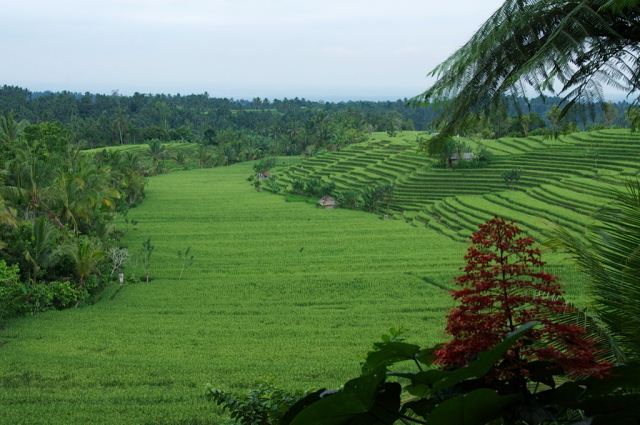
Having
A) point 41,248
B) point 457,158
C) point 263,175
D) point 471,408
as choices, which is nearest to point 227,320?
point 41,248

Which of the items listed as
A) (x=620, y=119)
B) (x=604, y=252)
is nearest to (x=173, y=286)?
(x=604, y=252)

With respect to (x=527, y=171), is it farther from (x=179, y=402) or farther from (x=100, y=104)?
(x=100, y=104)

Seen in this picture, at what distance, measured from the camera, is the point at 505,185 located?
31031 millimetres

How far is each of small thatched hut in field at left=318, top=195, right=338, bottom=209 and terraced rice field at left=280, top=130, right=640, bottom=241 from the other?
2.99m

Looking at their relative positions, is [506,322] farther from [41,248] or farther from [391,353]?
[41,248]

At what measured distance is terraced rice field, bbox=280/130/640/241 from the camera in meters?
24.5

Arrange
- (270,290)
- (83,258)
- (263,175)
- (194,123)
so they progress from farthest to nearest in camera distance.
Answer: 1. (194,123)
2. (263,175)
3. (270,290)
4. (83,258)

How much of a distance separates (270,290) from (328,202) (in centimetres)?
1621

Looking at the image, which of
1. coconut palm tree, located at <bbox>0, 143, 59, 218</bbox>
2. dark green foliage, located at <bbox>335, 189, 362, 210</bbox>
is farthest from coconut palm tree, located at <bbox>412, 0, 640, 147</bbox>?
dark green foliage, located at <bbox>335, 189, 362, 210</bbox>

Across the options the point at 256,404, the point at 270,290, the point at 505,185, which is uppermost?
the point at 256,404

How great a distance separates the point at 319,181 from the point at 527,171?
40.3ft

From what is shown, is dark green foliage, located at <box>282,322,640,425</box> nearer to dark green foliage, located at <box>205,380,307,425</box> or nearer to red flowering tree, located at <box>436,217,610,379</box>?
red flowering tree, located at <box>436,217,610,379</box>

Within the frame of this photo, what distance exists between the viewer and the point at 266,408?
12.8 ft

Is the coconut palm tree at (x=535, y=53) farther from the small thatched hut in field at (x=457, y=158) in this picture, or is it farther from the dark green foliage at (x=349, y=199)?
the small thatched hut in field at (x=457, y=158)
